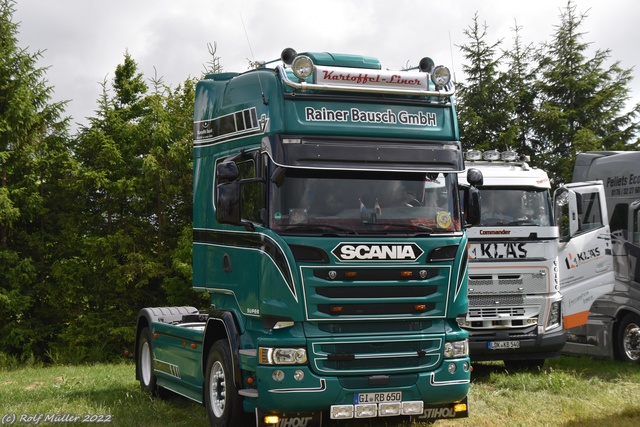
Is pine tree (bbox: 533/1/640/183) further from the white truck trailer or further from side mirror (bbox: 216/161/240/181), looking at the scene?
side mirror (bbox: 216/161/240/181)

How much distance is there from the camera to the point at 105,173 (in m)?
25.4

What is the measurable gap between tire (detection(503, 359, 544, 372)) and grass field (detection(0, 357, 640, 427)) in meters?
0.19

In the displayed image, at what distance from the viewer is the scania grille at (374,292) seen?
8008 mm

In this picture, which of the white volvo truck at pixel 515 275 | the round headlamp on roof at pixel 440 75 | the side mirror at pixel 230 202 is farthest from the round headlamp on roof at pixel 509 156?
the side mirror at pixel 230 202

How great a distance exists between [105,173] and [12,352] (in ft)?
19.3

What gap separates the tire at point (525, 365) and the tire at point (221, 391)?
670 centimetres

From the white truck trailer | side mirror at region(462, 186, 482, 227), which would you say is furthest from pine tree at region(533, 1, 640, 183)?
side mirror at region(462, 186, 482, 227)

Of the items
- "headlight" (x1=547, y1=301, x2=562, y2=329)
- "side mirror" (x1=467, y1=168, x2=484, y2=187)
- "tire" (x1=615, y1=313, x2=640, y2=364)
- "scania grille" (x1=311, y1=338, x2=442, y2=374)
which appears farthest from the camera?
"tire" (x1=615, y1=313, x2=640, y2=364)

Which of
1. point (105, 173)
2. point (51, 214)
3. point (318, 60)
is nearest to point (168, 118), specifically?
point (105, 173)

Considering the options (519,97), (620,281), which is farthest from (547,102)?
(620,281)

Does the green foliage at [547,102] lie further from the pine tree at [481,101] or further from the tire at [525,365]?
the tire at [525,365]

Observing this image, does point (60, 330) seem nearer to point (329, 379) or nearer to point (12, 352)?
point (12, 352)

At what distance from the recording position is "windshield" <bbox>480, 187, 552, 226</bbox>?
13273mm

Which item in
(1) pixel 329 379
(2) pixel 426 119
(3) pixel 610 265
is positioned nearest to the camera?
(1) pixel 329 379
